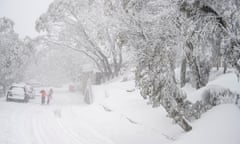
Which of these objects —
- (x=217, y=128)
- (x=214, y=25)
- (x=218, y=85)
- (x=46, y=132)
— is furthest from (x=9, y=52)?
(x=217, y=128)

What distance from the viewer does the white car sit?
1855 centimetres

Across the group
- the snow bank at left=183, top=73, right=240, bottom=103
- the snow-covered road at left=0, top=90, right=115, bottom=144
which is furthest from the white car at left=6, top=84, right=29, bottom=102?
the snow bank at left=183, top=73, right=240, bottom=103

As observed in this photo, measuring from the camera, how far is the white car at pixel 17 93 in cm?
1855

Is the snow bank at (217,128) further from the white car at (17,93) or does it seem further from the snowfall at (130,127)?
the white car at (17,93)

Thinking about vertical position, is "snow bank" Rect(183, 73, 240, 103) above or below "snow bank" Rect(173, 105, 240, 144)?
→ above

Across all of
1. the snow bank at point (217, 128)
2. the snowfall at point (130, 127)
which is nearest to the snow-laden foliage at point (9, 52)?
the snowfall at point (130, 127)

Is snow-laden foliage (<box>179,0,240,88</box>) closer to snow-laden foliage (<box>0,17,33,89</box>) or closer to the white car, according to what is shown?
the white car

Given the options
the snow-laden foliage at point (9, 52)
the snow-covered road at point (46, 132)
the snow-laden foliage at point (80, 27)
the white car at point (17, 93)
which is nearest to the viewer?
the snow-covered road at point (46, 132)

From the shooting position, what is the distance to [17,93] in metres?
18.7

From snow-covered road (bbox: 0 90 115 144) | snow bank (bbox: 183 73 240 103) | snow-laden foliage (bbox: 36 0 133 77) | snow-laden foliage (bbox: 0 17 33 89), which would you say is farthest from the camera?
snow-laden foliage (bbox: 0 17 33 89)

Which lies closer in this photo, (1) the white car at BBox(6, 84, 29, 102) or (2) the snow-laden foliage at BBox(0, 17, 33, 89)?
(1) the white car at BBox(6, 84, 29, 102)

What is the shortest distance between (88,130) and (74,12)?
14470 mm

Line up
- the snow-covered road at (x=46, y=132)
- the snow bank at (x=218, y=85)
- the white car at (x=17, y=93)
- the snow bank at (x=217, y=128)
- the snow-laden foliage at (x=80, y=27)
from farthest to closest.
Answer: the snow-laden foliage at (x=80, y=27)
the white car at (x=17, y=93)
the snow bank at (x=218, y=85)
the snow-covered road at (x=46, y=132)
the snow bank at (x=217, y=128)

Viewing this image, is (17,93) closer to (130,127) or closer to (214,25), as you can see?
(130,127)
